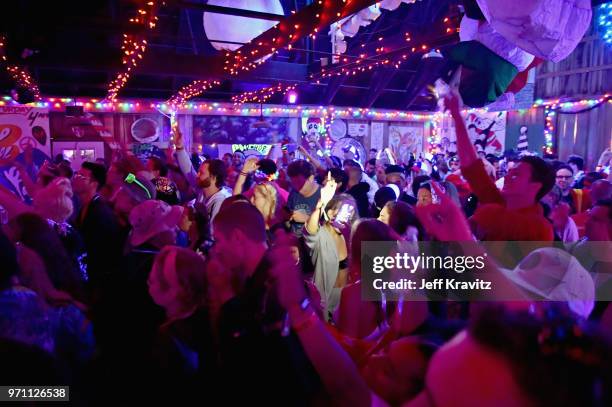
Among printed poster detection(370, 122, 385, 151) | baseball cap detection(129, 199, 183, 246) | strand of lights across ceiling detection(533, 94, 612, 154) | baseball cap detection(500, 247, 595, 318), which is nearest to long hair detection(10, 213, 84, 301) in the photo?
baseball cap detection(129, 199, 183, 246)

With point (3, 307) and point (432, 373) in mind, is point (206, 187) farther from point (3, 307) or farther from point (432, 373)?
point (432, 373)

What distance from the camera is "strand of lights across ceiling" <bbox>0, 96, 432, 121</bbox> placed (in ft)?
41.7

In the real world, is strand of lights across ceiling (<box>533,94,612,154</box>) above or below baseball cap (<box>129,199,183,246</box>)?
above

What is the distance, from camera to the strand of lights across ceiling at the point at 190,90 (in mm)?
10488

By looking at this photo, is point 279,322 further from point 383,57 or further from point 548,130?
point 548,130

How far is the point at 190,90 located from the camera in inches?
440

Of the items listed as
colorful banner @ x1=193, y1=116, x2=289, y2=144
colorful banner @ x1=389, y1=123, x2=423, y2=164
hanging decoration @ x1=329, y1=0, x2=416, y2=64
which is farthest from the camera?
colorful banner @ x1=389, y1=123, x2=423, y2=164

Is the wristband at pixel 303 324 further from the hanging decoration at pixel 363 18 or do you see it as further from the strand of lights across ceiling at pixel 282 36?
the hanging decoration at pixel 363 18

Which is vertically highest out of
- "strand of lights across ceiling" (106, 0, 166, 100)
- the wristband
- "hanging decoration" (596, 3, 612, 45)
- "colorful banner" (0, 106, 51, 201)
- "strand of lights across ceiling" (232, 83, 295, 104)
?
"hanging decoration" (596, 3, 612, 45)

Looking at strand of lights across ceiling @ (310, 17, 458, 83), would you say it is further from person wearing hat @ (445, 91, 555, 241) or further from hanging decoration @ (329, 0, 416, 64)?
person wearing hat @ (445, 91, 555, 241)

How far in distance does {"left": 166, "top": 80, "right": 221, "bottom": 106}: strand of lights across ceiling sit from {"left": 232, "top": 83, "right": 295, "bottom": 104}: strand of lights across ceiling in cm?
114

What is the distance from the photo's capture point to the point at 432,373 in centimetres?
76

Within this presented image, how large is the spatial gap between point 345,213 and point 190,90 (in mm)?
8984

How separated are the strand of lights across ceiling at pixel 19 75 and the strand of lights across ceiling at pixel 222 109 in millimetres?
951
